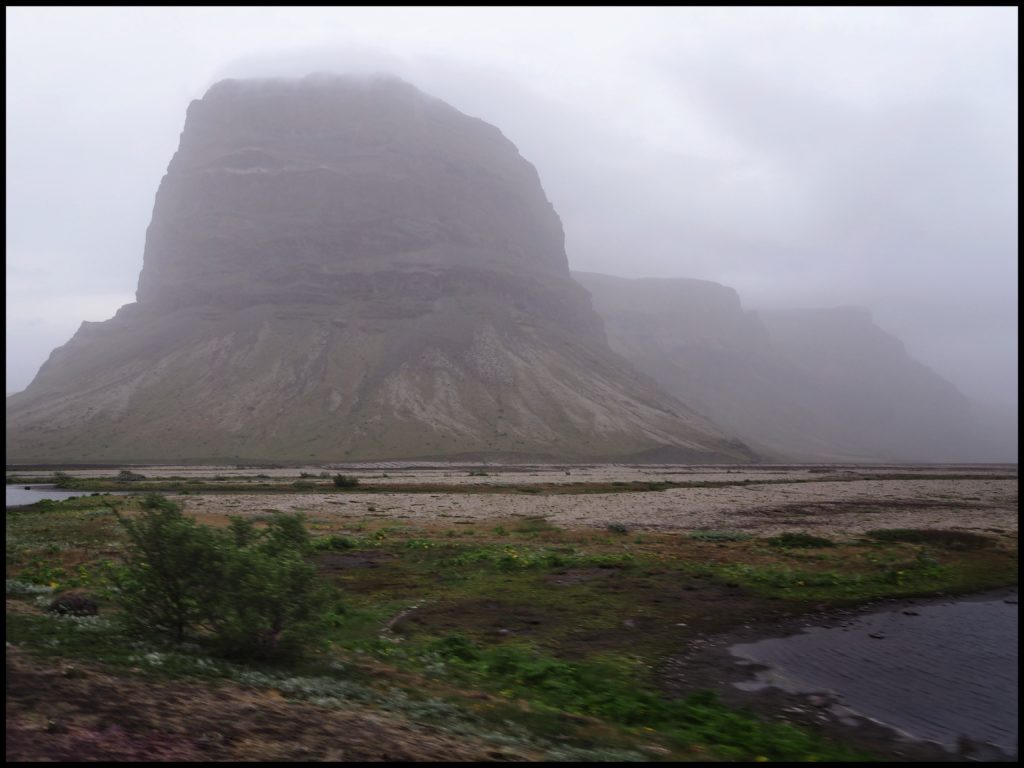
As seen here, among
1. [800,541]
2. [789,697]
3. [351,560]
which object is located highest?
[789,697]

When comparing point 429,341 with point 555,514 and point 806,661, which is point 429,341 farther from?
point 806,661

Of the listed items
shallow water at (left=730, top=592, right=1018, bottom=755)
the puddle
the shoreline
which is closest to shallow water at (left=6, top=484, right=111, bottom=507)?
the puddle

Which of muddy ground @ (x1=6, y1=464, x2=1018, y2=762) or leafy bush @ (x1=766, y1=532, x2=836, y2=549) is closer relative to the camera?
muddy ground @ (x1=6, y1=464, x2=1018, y2=762)

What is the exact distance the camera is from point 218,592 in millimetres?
12008

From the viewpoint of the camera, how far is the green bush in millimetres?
11938

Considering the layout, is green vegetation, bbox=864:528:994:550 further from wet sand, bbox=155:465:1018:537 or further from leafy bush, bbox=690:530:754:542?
leafy bush, bbox=690:530:754:542

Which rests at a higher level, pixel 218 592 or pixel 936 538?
pixel 218 592

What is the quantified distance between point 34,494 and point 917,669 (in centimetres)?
6808

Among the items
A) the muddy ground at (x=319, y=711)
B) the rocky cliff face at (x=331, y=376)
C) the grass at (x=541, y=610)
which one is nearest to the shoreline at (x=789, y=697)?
the muddy ground at (x=319, y=711)

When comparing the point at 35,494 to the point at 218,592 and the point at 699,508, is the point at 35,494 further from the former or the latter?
the point at 218,592

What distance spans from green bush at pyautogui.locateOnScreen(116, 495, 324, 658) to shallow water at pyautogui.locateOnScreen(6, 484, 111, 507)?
44.8 m

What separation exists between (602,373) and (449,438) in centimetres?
6013

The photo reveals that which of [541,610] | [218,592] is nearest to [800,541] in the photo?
[541,610]

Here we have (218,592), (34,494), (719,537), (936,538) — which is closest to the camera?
(218,592)
